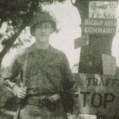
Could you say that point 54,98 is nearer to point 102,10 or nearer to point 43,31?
point 43,31

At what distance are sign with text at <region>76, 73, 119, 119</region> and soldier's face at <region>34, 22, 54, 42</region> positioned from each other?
1.04 m

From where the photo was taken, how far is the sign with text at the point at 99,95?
31.0 feet

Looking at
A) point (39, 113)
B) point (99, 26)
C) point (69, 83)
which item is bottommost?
point (39, 113)

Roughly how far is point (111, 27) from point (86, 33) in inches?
15.2

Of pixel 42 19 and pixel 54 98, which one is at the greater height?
pixel 42 19

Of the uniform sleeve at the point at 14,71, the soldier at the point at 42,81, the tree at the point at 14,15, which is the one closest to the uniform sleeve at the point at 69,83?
the soldier at the point at 42,81

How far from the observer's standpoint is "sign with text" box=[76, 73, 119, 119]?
31.0 feet

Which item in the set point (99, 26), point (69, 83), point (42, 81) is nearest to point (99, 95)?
point (69, 83)

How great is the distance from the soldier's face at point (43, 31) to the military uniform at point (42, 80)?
239 mm

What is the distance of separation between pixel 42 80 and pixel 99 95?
0.90m

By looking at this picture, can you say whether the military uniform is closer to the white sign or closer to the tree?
the white sign

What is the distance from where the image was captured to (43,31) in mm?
10203

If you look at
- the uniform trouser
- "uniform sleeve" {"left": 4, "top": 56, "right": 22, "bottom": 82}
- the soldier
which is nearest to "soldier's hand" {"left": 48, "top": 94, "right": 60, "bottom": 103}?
the soldier

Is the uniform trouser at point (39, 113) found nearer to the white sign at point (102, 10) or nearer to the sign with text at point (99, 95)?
the sign with text at point (99, 95)
